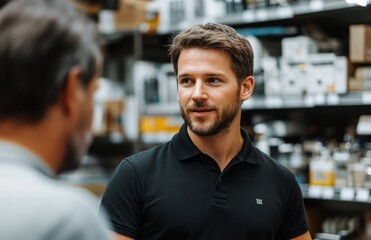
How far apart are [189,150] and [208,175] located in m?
0.11

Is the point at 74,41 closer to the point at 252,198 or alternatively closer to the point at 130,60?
the point at 252,198

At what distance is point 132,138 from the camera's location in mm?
4383

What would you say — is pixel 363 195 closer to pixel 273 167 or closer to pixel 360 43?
pixel 360 43

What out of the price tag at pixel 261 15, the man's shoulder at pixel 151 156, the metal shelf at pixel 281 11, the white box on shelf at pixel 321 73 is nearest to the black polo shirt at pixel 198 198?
the man's shoulder at pixel 151 156

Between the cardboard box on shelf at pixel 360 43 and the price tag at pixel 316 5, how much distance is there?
0.70ft

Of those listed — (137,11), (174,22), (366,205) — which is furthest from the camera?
(137,11)

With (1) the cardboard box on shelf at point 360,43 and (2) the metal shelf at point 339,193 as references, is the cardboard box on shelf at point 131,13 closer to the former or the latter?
(1) the cardboard box on shelf at point 360,43

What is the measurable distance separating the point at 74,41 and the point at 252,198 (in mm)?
1095

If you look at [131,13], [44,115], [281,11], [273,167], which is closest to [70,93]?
[44,115]

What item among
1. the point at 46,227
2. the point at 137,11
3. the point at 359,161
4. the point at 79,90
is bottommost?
the point at 359,161

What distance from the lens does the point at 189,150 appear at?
190 cm

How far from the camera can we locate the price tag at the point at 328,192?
10.1ft

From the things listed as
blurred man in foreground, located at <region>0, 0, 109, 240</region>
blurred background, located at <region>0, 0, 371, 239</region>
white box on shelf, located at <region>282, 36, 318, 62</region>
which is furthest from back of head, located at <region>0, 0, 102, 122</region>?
white box on shelf, located at <region>282, 36, 318, 62</region>

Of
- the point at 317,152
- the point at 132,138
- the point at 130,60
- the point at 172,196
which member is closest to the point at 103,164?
the point at 132,138
